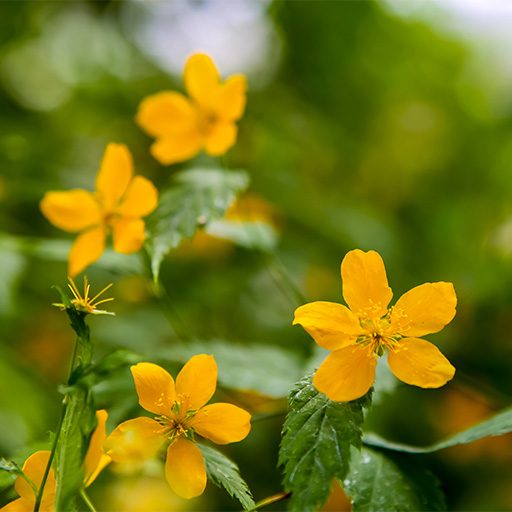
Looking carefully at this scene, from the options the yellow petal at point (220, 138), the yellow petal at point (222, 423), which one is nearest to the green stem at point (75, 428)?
the yellow petal at point (222, 423)

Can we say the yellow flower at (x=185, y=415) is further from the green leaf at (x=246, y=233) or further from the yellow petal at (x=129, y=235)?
the green leaf at (x=246, y=233)

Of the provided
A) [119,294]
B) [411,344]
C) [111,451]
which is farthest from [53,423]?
[411,344]

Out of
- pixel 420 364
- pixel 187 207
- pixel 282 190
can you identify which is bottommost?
pixel 282 190

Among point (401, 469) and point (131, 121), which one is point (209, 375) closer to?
point (401, 469)

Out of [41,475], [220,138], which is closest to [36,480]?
[41,475]

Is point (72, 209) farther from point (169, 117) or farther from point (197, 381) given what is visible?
point (197, 381)

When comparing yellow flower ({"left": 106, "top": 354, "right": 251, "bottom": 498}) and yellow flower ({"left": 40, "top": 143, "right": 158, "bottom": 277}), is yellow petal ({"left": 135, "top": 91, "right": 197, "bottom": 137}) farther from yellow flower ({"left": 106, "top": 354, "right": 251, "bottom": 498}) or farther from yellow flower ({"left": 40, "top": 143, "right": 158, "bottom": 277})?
yellow flower ({"left": 106, "top": 354, "right": 251, "bottom": 498})

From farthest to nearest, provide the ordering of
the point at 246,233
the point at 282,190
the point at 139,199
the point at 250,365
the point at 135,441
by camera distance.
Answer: the point at 282,190 → the point at 246,233 → the point at 250,365 → the point at 139,199 → the point at 135,441

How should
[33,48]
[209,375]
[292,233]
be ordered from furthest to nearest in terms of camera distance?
[33,48]
[292,233]
[209,375]
